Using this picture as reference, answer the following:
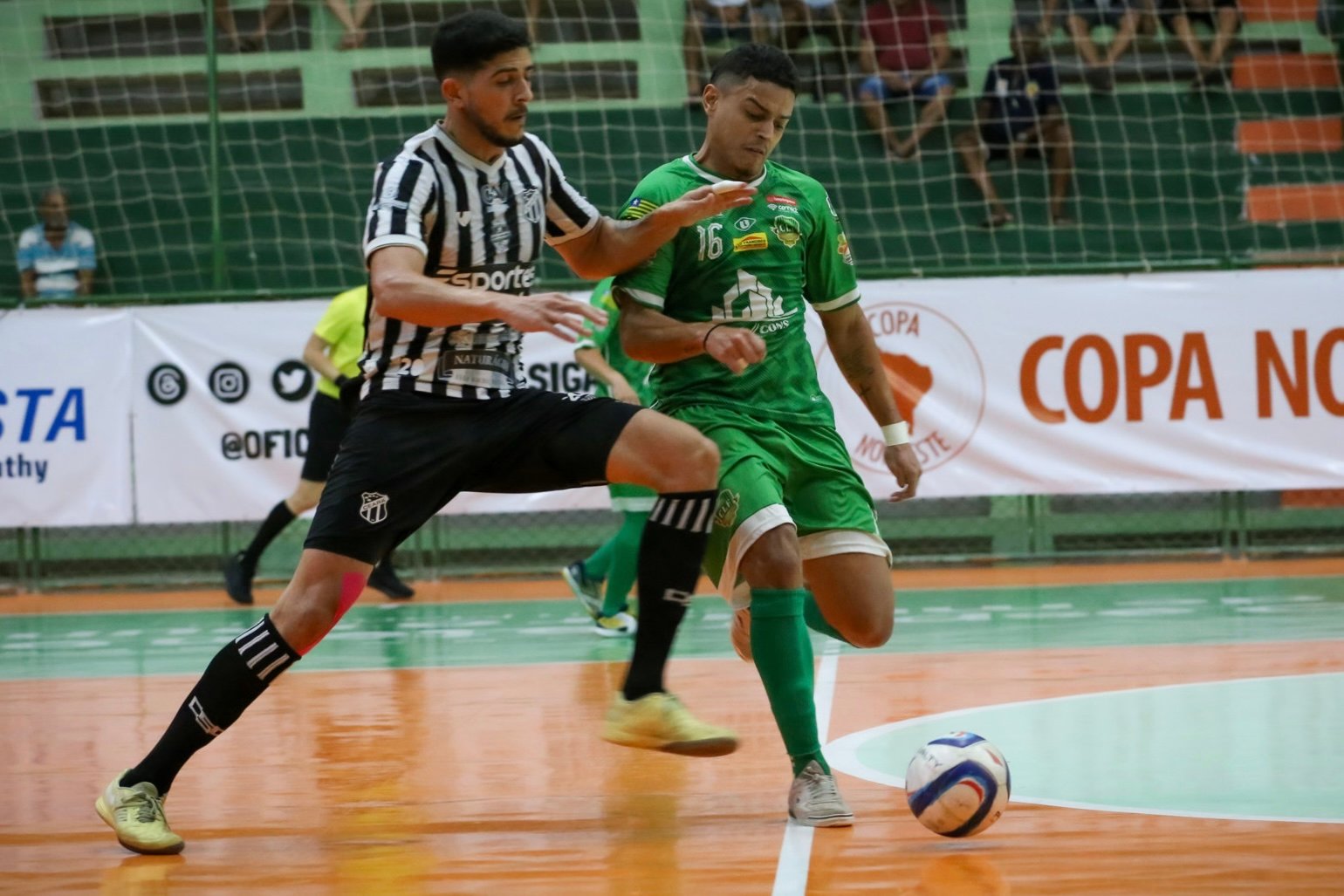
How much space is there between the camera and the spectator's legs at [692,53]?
14.5 meters

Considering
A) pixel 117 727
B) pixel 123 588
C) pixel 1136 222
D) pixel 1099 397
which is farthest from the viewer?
pixel 1136 222

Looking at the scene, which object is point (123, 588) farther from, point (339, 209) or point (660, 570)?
point (660, 570)

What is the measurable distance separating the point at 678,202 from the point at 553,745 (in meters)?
2.21

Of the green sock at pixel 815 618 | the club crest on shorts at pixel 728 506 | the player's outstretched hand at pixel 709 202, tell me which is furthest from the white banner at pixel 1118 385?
the player's outstretched hand at pixel 709 202

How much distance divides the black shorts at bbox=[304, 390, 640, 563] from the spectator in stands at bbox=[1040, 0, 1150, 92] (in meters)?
11.2

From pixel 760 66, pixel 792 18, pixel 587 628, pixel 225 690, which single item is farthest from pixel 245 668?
pixel 792 18

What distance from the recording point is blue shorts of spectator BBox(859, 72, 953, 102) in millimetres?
14492

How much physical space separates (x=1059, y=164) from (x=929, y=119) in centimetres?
116

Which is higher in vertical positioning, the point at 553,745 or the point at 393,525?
the point at 393,525

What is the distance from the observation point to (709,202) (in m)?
4.45

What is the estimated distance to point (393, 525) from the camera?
14.4ft

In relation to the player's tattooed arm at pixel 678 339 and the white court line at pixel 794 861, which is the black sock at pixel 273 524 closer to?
the white court line at pixel 794 861

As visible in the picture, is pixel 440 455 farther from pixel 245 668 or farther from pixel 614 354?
pixel 614 354

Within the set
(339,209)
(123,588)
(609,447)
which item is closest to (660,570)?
(609,447)
